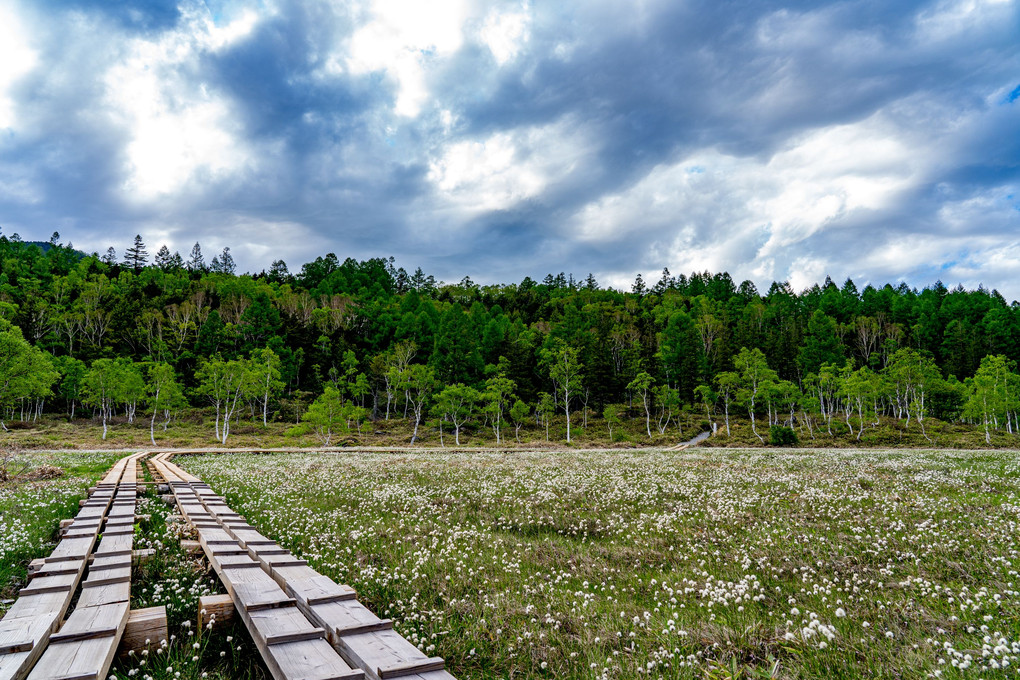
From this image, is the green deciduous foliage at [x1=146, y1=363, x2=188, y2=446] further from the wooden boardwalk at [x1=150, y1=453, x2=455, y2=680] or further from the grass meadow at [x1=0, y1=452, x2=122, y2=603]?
the wooden boardwalk at [x1=150, y1=453, x2=455, y2=680]

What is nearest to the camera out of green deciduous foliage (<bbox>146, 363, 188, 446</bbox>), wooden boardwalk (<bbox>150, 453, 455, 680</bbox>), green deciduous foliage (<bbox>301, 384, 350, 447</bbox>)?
wooden boardwalk (<bbox>150, 453, 455, 680</bbox>)

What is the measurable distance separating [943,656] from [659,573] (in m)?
3.87

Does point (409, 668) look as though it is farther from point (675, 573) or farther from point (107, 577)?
point (675, 573)

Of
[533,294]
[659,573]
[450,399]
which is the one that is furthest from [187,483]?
[533,294]

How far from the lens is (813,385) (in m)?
101

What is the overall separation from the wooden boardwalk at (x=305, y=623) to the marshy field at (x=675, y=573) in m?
0.59

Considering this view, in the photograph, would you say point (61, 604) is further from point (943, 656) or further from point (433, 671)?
point (943, 656)

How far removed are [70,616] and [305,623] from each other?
2.51 m

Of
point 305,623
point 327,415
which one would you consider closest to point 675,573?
point 305,623

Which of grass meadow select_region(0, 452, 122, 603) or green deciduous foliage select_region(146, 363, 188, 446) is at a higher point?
green deciduous foliage select_region(146, 363, 188, 446)

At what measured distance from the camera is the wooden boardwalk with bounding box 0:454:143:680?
4.09 metres

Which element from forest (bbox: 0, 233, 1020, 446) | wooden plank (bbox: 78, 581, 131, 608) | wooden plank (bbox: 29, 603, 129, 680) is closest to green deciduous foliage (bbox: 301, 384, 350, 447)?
forest (bbox: 0, 233, 1020, 446)

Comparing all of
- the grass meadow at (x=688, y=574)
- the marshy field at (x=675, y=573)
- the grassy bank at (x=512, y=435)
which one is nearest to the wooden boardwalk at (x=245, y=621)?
the marshy field at (x=675, y=573)

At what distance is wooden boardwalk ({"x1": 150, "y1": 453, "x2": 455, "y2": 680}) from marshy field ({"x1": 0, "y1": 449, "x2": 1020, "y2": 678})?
594 mm
